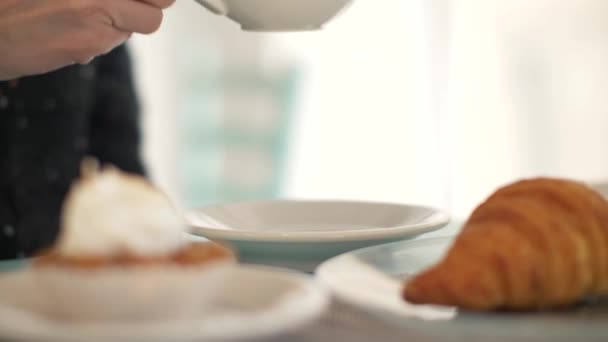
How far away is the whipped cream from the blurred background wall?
129 cm

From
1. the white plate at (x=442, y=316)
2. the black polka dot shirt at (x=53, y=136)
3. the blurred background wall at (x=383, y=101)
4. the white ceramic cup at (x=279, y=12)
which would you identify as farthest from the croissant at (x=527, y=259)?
the blurred background wall at (x=383, y=101)

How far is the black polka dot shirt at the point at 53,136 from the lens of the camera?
0.94 metres

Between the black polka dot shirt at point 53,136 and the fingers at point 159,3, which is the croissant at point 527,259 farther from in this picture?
the black polka dot shirt at point 53,136

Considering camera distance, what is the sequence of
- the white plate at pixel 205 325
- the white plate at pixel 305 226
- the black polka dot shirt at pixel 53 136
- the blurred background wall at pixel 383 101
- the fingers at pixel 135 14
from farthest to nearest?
the blurred background wall at pixel 383 101 → the black polka dot shirt at pixel 53 136 → the fingers at pixel 135 14 → the white plate at pixel 305 226 → the white plate at pixel 205 325

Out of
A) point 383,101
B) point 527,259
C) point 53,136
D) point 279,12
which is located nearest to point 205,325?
point 527,259

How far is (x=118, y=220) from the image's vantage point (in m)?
0.31

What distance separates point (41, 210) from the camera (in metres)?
0.96

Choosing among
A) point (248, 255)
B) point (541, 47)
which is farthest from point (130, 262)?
point (541, 47)

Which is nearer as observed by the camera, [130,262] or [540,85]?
[130,262]

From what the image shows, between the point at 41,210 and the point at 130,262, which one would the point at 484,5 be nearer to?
the point at 41,210

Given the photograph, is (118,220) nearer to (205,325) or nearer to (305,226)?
(205,325)

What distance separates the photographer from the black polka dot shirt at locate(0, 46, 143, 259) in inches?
37.1

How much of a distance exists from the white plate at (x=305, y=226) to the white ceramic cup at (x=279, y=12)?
0.14m

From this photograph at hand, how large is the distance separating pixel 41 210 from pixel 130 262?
0.71 meters
